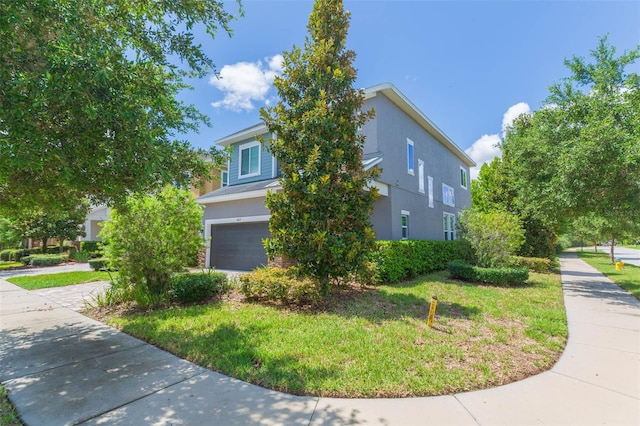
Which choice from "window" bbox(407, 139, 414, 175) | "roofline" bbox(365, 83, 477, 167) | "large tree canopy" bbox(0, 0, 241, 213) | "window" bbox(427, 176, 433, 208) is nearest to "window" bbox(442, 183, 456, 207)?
"window" bbox(427, 176, 433, 208)

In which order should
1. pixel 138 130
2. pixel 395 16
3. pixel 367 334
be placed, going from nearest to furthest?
pixel 138 130
pixel 367 334
pixel 395 16

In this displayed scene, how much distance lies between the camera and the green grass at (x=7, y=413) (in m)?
2.99

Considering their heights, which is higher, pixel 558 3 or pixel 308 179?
pixel 558 3

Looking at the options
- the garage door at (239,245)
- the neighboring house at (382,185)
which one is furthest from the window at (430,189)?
the garage door at (239,245)

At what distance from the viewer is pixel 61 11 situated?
11.4 ft

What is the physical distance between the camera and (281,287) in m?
7.38

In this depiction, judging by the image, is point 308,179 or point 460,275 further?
point 460,275

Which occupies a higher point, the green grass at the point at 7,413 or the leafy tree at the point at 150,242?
the leafy tree at the point at 150,242

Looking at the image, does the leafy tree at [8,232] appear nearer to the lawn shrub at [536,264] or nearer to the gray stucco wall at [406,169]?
the gray stucco wall at [406,169]

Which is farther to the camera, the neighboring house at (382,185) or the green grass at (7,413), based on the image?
the neighboring house at (382,185)

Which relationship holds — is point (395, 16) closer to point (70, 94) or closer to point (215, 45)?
point (215, 45)

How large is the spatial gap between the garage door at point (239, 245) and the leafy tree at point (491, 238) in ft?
28.6

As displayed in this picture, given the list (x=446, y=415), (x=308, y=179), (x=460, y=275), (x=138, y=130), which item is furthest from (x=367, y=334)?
(x=460, y=275)

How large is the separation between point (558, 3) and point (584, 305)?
8.64 m
